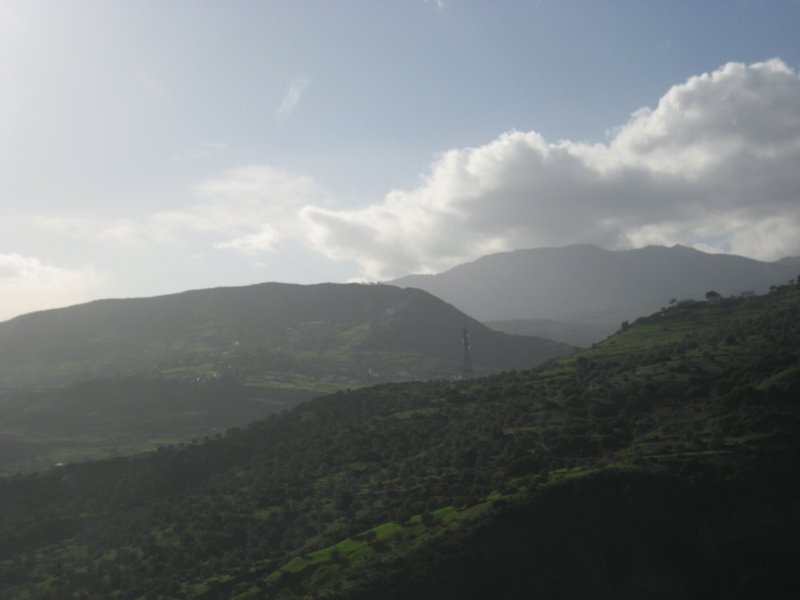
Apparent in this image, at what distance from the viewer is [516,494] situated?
4450 centimetres

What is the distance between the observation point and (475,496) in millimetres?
50875

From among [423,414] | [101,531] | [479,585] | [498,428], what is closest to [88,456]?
[101,531]

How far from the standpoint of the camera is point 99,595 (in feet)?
179

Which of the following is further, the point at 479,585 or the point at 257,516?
the point at 257,516

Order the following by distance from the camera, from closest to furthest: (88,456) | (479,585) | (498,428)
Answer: (479,585)
(498,428)
(88,456)

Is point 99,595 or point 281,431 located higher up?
point 281,431

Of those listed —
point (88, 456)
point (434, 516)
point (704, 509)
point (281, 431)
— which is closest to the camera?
point (704, 509)

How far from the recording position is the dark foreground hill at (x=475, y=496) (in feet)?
132

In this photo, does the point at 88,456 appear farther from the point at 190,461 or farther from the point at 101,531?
the point at 101,531

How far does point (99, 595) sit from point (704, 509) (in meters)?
42.9

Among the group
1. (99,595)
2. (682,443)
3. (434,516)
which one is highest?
(682,443)

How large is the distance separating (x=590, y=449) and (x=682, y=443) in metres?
8.57

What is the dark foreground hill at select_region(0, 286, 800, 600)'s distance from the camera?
40188 millimetres

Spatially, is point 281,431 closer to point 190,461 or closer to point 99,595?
point 190,461
